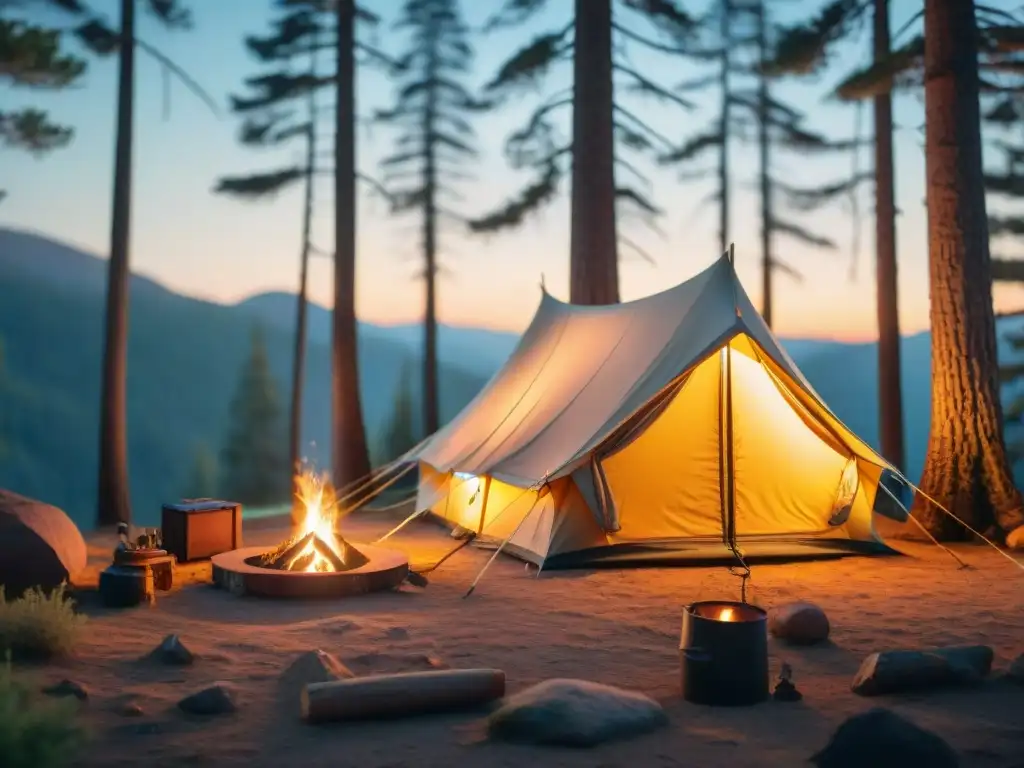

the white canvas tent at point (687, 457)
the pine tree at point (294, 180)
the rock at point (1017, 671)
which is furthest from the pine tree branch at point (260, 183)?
the rock at point (1017, 671)

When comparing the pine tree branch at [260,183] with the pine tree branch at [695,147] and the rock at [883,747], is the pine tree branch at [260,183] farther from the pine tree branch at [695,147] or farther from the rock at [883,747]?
the rock at [883,747]

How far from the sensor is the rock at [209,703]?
3779mm

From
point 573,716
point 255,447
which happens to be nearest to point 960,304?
point 573,716

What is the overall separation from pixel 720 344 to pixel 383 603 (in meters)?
3.23

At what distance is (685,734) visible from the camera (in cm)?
359

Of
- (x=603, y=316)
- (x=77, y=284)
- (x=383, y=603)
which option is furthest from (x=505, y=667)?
(x=77, y=284)

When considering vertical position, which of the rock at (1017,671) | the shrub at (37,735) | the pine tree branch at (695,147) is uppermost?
the pine tree branch at (695,147)

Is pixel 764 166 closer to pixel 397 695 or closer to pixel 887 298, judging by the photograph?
pixel 887 298

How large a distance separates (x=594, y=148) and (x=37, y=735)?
8.91m

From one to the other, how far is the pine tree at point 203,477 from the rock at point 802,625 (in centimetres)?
3654

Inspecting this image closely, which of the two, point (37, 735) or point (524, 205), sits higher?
point (524, 205)

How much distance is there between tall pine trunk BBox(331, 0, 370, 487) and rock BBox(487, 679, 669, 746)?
9.82 meters

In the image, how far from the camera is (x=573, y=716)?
3533 mm

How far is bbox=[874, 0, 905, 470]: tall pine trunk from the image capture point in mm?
13609
